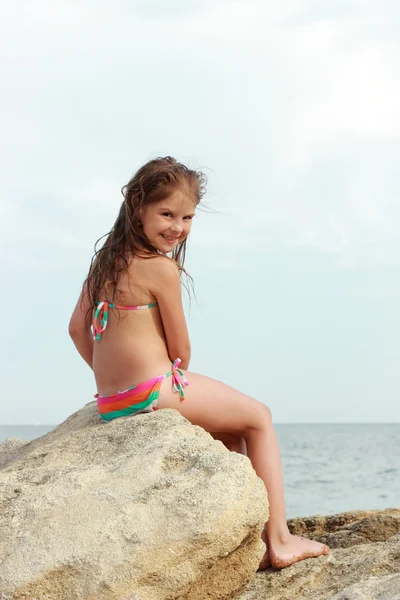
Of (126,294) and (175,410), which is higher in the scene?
(126,294)

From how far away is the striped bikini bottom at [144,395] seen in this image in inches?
133

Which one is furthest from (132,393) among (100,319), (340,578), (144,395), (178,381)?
(340,578)

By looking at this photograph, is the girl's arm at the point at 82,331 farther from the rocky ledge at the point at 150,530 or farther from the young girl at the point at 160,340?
the rocky ledge at the point at 150,530

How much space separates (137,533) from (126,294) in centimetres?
129

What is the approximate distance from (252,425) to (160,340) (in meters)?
0.59

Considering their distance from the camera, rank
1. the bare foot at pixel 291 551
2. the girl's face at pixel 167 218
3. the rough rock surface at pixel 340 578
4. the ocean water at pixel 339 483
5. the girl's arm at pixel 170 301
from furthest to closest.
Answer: the ocean water at pixel 339 483
the girl's face at pixel 167 218
the girl's arm at pixel 170 301
the bare foot at pixel 291 551
the rough rock surface at pixel 340 578

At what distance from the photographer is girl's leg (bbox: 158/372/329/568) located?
337 cm

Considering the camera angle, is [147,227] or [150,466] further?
[147,227]

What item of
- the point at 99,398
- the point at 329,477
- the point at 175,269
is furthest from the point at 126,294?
the point at 329,477

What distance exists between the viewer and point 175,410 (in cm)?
332

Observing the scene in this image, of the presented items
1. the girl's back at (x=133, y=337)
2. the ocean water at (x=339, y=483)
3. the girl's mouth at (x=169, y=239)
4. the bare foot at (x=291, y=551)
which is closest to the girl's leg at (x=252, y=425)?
the bare foot at (x=291, y=551)

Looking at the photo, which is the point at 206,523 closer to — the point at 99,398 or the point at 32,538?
the point at 32,538

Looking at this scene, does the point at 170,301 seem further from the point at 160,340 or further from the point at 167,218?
the point at 167,218

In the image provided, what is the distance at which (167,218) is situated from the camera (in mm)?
3629
